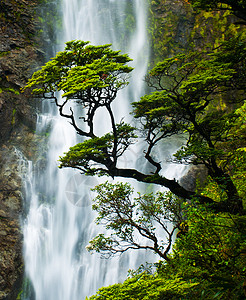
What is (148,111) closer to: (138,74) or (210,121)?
(210,121)

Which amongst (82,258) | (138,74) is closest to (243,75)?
(82,258)

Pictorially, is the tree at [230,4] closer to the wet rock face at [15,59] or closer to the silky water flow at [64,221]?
the silky water flow at [64,221]

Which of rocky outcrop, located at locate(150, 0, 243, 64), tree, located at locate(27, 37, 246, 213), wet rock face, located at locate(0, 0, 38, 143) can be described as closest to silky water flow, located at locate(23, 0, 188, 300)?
wet rock face, located at locate(0, 0, 38, 143)

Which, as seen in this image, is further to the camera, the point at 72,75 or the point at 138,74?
the point at 138,74

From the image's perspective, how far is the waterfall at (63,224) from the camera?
16.8m

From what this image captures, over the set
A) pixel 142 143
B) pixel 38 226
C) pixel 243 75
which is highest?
pixel 142 143

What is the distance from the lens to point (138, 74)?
1121 inches

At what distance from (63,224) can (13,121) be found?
329 inches

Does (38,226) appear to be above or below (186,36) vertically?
below

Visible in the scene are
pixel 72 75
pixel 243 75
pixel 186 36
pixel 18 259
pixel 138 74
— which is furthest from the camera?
pixel 138 74

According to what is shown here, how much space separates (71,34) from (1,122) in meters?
12.5

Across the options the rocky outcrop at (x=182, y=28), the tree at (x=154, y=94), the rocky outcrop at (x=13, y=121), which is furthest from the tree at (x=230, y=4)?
the rocky outcrop at (x=182, y=28)

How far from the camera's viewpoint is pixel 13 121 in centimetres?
2111

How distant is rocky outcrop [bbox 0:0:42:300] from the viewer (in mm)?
16820
